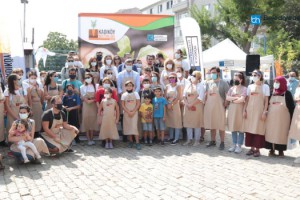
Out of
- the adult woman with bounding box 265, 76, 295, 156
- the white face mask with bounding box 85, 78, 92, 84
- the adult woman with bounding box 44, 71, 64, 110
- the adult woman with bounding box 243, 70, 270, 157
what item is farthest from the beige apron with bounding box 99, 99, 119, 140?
the adult woman with bounding box 265, 76, 295, 156

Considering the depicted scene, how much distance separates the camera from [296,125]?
6625 mm

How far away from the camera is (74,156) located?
710 cm

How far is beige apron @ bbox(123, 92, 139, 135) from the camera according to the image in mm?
7992

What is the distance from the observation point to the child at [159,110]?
26.8 feet

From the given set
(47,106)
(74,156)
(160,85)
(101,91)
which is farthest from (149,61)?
(74,156)

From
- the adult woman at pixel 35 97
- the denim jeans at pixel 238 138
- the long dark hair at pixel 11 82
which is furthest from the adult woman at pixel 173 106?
the long dark hair at pixel 11 82

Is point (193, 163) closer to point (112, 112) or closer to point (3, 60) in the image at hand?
point (112, 112)

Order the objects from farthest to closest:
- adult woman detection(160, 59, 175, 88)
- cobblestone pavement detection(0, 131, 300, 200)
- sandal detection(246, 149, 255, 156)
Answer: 1. adult woman detection(160, 59, 175, 88)
2. sandal detection(246, 149, 255, 156)
3. cobblestone pavement detection(0, 131, 300, 200)

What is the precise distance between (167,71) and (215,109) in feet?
5.91

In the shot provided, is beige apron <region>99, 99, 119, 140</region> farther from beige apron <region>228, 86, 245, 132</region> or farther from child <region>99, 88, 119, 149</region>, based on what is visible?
beige apron <region>228, 86, 245, 132</region>

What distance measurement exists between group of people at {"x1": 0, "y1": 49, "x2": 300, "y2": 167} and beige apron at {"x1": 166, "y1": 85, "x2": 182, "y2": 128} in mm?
25

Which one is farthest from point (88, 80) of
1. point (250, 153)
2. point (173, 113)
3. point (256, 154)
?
point (256, 154)

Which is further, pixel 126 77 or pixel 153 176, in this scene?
pixel 126 77

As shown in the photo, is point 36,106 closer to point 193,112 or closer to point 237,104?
point 193,112
